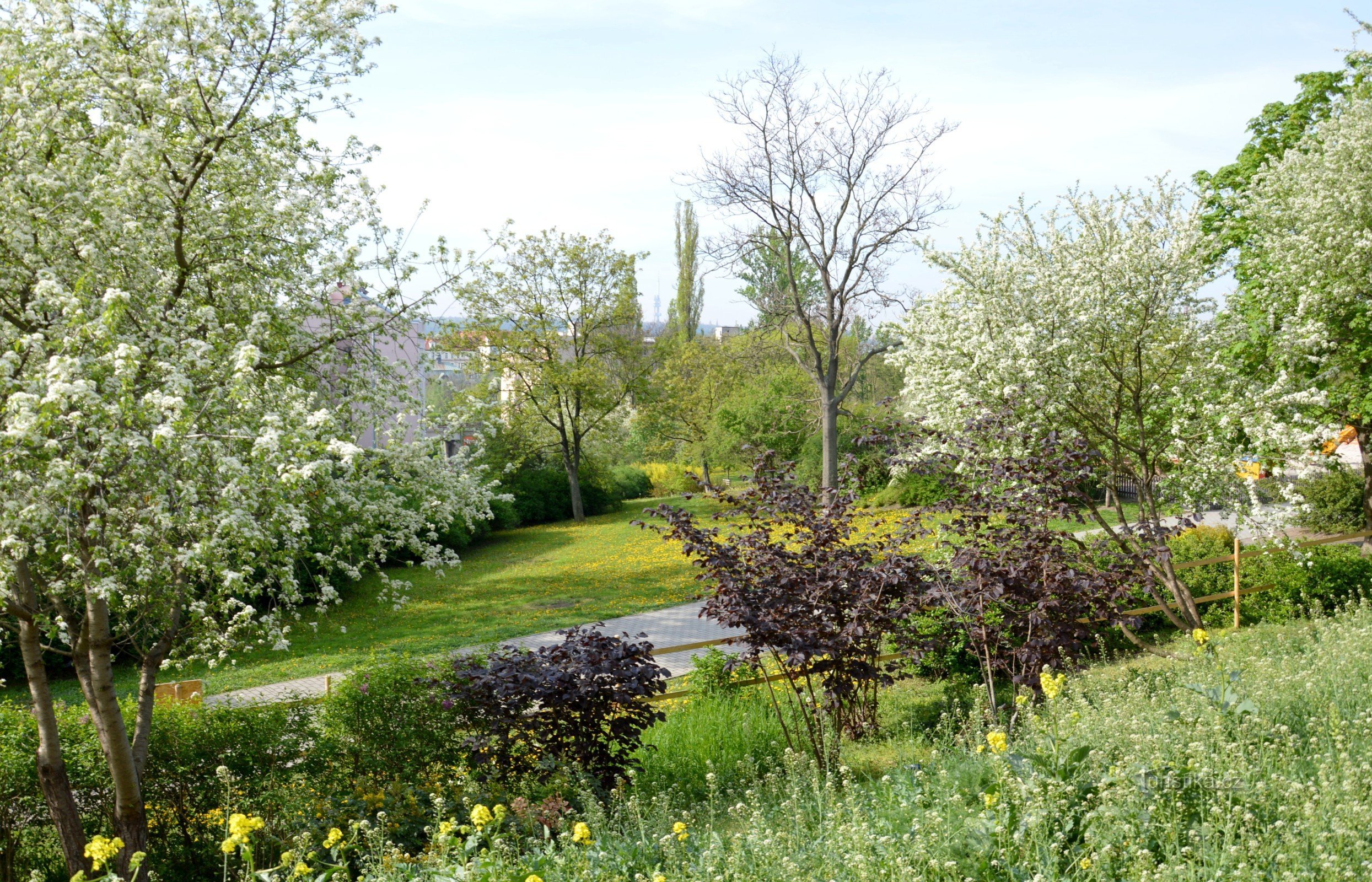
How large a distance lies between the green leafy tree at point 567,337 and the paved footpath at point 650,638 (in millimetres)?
14049

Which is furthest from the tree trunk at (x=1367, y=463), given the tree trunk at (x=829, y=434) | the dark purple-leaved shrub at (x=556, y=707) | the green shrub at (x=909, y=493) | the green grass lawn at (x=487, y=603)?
the dark purple-leaved shrub at (x=556, y=707)

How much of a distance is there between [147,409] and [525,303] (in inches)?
1059

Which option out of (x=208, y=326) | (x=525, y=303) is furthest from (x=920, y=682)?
(x=525, y=303)

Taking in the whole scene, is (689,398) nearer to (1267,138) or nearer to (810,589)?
(1267,138)

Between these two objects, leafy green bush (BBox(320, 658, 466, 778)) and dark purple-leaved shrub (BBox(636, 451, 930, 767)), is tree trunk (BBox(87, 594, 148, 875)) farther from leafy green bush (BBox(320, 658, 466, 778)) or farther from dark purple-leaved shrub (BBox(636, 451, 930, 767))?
dark purple-leaved shrub (BBox(636, 451, 930, 767))

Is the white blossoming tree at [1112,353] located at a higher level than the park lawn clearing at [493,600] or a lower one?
higher

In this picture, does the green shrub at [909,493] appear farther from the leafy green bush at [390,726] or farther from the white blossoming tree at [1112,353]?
the leafy green bush at [390,726]

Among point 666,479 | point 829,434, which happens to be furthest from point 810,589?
point 666,479

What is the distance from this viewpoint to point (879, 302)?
23094mm

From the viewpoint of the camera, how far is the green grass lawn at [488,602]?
1224cm

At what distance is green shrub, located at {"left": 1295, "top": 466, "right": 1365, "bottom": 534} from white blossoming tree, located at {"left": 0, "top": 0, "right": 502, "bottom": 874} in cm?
1851

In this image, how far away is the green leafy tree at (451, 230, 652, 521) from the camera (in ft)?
96.1

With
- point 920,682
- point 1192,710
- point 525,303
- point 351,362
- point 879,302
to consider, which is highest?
point 525,303

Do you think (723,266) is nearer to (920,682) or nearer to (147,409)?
(920,682)
